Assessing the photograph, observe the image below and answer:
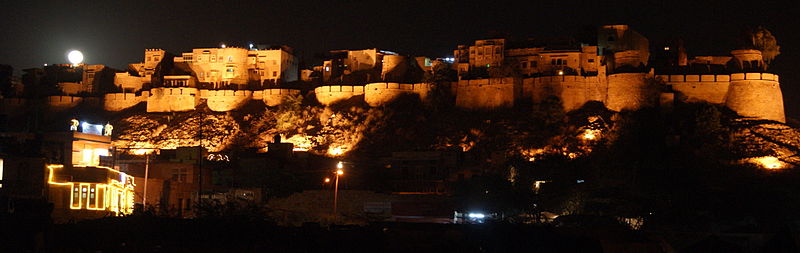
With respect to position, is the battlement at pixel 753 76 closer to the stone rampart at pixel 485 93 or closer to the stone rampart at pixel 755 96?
the stone rampart at pixel 755 96

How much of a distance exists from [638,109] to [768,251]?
43.4m

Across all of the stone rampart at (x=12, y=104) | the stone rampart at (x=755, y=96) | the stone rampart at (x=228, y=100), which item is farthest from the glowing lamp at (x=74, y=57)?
the stone rampart at (x=755, y=96)

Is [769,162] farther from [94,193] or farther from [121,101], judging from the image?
[121,101]

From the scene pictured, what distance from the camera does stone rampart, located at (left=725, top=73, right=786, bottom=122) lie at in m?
63.8

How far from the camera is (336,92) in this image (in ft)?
248

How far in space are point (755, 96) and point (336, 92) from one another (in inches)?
1251

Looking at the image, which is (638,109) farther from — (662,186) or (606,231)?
(606,231)

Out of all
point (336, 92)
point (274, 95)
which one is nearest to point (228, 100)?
point (274, 95)

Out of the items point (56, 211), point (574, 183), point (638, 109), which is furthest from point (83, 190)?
point (638, 109)

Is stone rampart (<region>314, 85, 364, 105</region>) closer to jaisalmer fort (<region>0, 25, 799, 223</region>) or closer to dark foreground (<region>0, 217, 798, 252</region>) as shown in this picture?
jaisalmer fort (<region>0, 25, 799, 223</region>)

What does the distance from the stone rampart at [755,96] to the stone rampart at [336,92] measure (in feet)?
92.7

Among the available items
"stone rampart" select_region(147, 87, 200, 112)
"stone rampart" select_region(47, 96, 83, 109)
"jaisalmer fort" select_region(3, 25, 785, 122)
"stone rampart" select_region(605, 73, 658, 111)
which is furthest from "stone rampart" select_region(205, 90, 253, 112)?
"stone rampart" select_region(605, 73, 658, 111)

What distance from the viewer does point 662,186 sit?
177 ft

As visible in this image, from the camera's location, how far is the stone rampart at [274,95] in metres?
78.5
